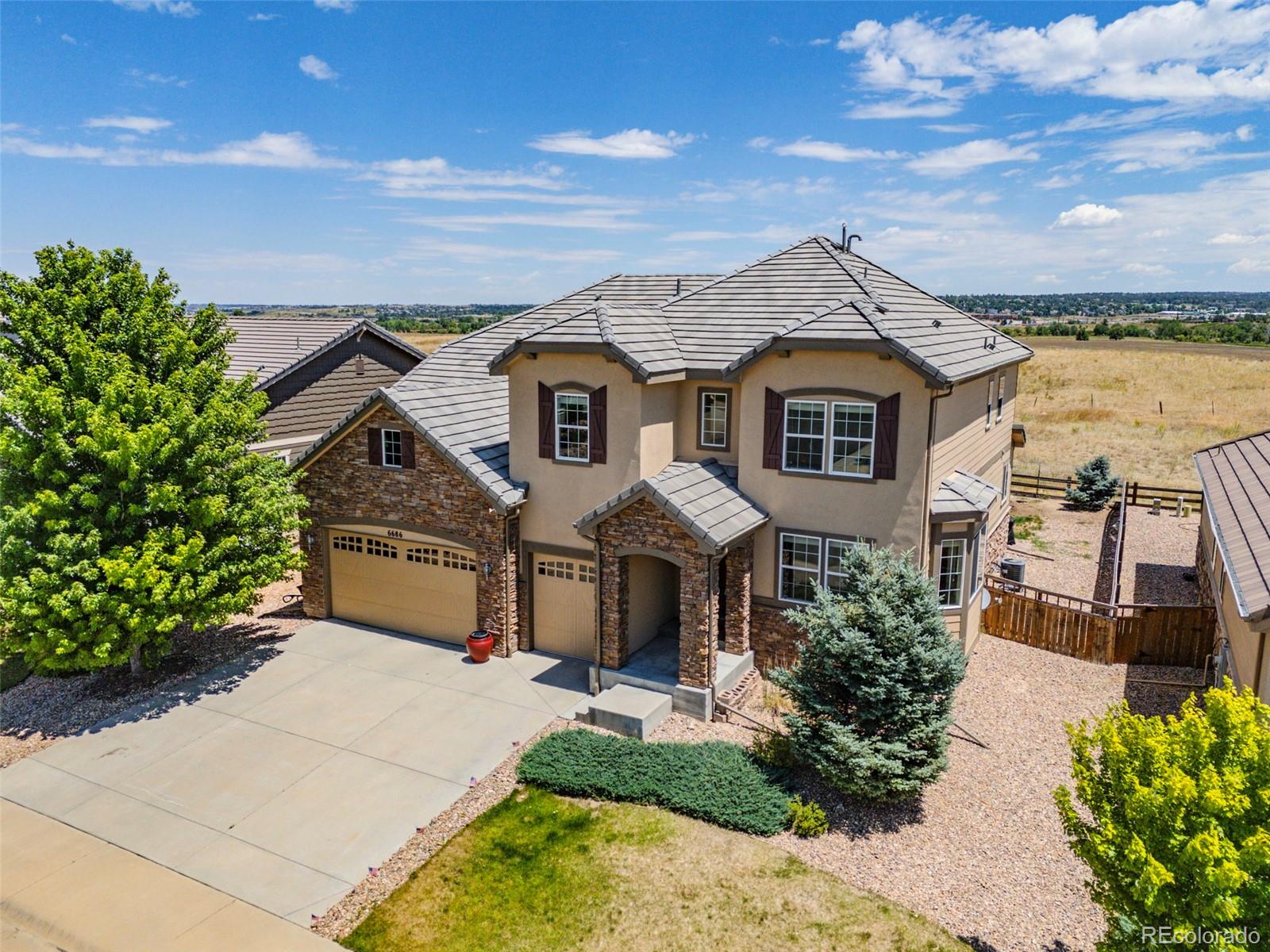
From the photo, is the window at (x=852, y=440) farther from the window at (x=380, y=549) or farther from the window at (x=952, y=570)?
the window at (x=380, y=549)

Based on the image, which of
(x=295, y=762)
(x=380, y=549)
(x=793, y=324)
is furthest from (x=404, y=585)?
(x=793, y=324)

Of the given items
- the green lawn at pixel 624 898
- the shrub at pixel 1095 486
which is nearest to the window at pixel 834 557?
the green lawn at pixel 624 898

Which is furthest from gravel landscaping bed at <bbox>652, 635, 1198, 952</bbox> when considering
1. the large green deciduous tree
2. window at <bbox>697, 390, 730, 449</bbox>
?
the large green deciduous tree

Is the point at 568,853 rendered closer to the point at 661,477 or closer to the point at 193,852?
the point at 193,852

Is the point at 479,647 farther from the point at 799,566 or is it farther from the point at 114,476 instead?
the point at 114,476

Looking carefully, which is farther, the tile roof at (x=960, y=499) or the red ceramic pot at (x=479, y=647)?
the red ceramic pot at (x=479, y=647)

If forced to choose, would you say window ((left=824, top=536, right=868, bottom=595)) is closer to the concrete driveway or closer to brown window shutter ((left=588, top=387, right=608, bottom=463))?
brown window shutter ((left=588, top=387, right=608, bottom=463))
